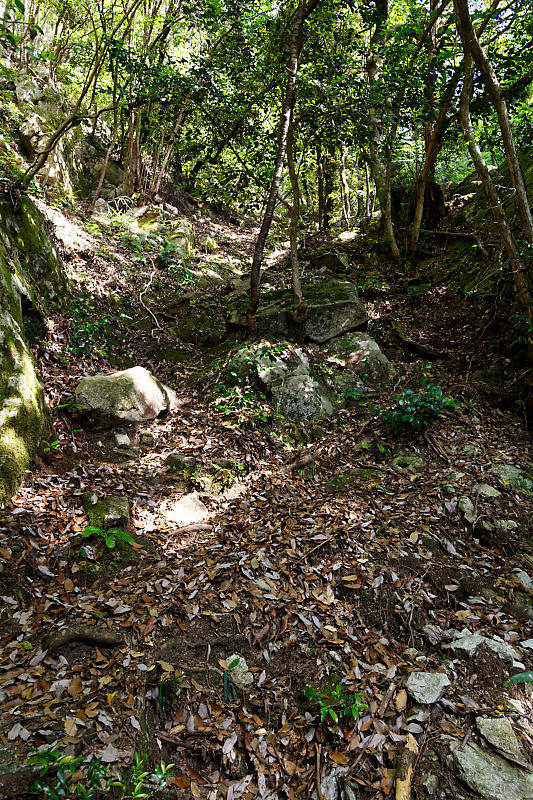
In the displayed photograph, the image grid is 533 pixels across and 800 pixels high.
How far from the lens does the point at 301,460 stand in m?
6.12

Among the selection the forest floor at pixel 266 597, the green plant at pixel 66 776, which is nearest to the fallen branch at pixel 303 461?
the forest floor at pixel 266 597

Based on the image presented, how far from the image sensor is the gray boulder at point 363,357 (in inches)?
320

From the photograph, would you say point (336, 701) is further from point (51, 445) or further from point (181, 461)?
point (51, 445)

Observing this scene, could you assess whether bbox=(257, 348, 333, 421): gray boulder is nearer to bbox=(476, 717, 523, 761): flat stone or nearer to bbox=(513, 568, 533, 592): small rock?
bbox=(513, 568, 533, 592): small rock

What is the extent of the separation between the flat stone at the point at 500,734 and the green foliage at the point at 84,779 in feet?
7.26

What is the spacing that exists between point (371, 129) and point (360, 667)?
28.6ft

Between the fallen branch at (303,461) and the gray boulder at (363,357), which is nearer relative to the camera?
the fallen branch at (303,461)

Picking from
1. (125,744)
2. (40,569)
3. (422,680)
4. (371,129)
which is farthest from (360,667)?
(371,129)

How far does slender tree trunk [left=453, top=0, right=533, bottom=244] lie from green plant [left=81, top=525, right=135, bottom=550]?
24.0 ft

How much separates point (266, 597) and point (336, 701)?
1041 mm

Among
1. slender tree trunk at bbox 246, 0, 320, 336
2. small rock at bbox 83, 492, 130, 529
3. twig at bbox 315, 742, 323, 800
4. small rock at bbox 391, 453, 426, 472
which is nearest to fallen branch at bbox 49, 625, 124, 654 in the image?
small rock at bbox 83, 492, 130, 529

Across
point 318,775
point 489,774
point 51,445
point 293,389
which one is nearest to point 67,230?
point 51,445

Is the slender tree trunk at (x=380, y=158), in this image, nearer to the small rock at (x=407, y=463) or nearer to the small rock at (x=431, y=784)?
the small rock at (x=407, y=463)

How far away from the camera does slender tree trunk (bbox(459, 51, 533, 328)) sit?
21.6ft
